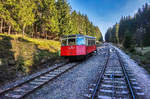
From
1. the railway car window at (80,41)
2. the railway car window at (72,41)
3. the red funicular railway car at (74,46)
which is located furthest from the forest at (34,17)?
the railway car window at (80,41)

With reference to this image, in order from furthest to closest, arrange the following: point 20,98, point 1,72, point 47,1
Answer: point 47,1
point 1,72
point 20,98

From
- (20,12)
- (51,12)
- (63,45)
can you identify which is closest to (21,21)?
(20,12)

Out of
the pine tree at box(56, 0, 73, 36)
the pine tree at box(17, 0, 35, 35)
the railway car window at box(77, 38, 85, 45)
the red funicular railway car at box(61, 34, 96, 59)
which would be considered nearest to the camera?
the red funicular railway car at box(61, 34, 96, 59)

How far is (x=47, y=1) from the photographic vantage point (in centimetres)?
2286

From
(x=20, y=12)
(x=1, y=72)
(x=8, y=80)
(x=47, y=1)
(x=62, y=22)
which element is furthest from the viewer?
(x=62, y=22)

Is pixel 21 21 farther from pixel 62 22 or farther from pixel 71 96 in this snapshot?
pixel 71 96

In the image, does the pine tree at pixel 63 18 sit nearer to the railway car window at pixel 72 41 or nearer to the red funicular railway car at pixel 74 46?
the red funicular railway car at pixel 74 46


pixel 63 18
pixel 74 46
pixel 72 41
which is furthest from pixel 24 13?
pixel 74 46

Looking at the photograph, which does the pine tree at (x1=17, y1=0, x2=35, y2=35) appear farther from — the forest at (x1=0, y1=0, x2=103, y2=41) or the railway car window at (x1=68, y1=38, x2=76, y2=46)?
the railway car window at (x1=68, y1=38, x2=76, y2=46)

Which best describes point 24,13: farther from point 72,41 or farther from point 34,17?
point 72,41

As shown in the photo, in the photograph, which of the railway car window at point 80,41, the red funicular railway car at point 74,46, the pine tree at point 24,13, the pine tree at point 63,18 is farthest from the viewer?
the pine tree at point 63,18

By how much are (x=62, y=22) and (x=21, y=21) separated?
436 inches

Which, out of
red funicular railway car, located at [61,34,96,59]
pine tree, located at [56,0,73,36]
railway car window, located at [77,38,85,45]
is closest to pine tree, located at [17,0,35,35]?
pine tree, located at [56,0,73,36]

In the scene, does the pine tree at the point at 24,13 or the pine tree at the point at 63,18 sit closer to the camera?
the pine tree at the point at 24,13
